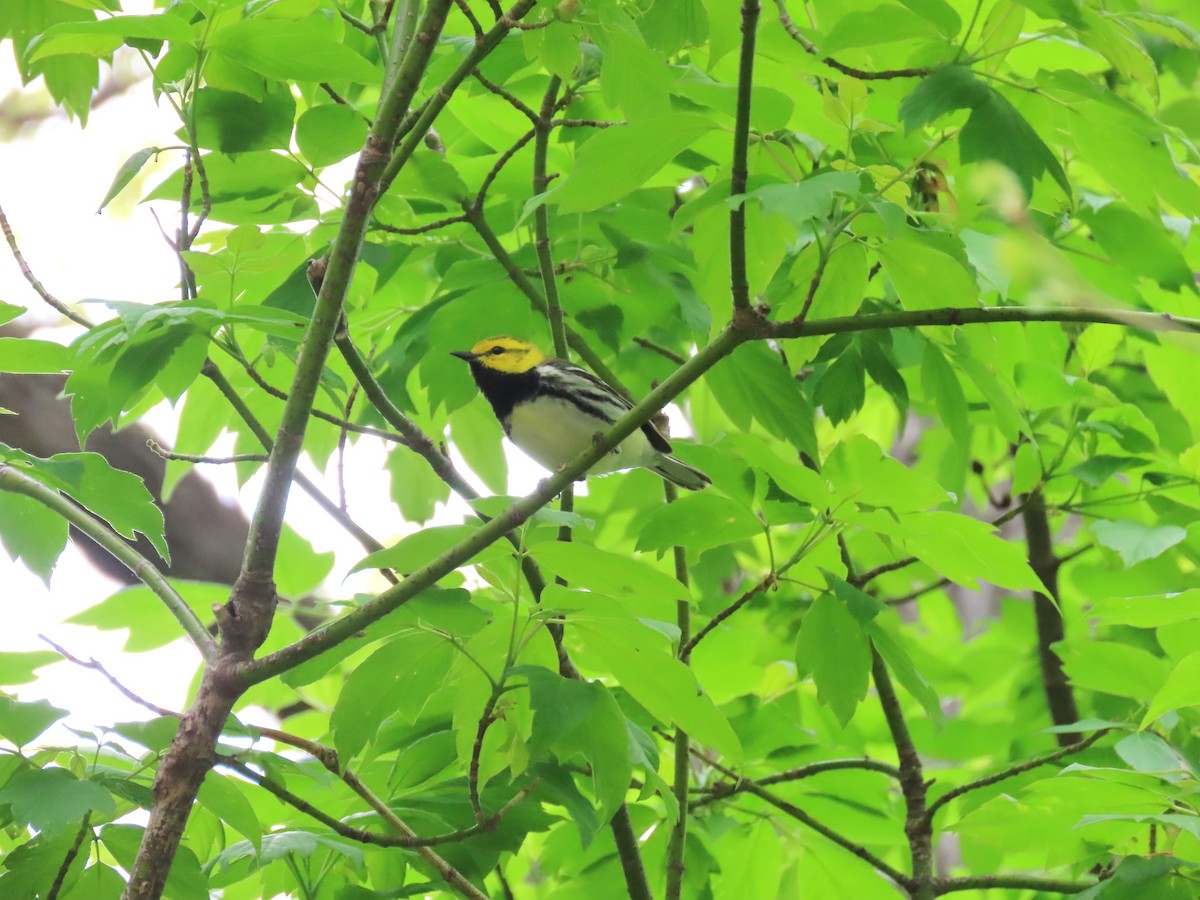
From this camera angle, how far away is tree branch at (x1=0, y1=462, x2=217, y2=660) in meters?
1.37

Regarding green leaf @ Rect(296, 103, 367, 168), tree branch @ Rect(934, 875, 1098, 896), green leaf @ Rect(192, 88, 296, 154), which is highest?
green leaf @ Rect(192, 88, 296, 154)

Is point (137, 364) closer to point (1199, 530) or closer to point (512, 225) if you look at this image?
point (512, 225)

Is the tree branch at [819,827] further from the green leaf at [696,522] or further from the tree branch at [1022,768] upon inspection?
the green leaf at [696,522]

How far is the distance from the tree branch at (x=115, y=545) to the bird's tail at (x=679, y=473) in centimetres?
137

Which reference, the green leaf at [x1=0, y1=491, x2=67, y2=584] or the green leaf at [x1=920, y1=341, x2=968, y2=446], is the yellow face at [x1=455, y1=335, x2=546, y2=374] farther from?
the green leaf at [x1=0, y1=491, x2=67, y2=584]

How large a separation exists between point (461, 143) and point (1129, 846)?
1.63 meters

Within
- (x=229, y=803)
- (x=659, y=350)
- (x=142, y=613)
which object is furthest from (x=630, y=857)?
(x=659, y=350)

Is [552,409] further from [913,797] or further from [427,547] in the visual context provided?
[427,547]

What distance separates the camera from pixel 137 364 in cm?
134

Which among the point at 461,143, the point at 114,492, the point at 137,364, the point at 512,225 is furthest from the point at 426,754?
the point at 461,143

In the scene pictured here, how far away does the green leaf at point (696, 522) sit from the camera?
60.1 inches

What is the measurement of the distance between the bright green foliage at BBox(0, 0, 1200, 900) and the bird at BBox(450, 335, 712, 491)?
229 mm

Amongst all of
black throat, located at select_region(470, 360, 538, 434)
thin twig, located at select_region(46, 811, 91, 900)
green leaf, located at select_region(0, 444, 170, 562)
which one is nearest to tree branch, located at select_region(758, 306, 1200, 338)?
green leaf, located at select_region(0, 444, 170, 562)

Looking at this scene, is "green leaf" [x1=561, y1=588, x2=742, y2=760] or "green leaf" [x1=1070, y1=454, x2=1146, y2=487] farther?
"green leaf" [x1=1070, y1=454, x2=1146, y2=487]
